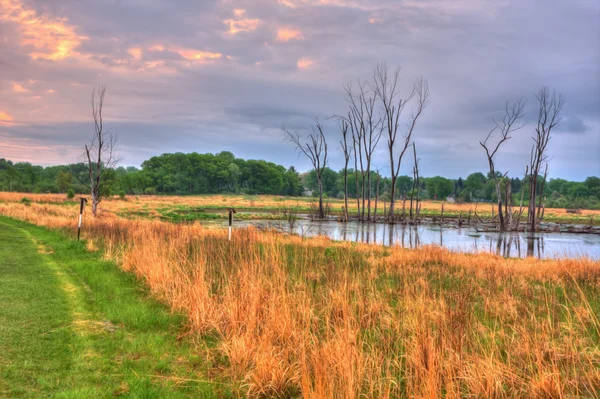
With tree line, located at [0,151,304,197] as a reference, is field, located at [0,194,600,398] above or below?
below

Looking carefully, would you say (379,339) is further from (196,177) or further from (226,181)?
(226,181)

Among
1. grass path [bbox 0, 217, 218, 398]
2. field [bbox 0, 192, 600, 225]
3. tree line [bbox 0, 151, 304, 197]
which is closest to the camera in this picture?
grass path [bbox 0, 217, 218, 398]

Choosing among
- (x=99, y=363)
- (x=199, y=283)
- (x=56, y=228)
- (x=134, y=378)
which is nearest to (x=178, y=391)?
(x=134, y=378)

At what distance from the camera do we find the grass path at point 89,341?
169 inches

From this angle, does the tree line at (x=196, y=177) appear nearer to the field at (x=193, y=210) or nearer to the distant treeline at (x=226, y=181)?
the distant treeline at (x=226, y=181)

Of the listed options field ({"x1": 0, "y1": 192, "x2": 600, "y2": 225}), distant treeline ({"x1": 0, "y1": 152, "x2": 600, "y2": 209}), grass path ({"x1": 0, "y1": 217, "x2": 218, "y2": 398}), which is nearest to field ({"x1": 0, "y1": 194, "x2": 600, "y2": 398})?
grass path ({"x1": 0, "y1": 217, "x2": 218, "y2": 398})

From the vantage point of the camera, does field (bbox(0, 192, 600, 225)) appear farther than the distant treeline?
No

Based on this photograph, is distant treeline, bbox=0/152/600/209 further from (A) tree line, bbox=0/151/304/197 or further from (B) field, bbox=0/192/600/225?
(B) field, bbox=0/192/600/225

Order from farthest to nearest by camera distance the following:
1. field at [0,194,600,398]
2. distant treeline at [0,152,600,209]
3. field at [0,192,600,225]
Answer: distant treeline at [0,152,600,209]
field at [0,192,600,225]
field at [0,194,600,398]

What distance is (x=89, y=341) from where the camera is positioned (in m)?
5.47

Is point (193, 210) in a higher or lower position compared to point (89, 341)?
lower

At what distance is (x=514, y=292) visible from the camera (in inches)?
356

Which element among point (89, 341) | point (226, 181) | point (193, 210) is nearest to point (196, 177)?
point (226, 181)

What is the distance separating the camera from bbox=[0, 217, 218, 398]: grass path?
4.29m
